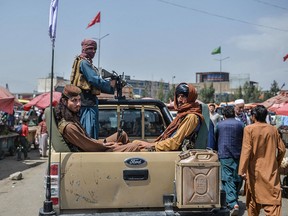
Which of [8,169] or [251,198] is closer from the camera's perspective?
[251,198]

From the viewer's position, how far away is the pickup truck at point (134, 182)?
10.9 ft

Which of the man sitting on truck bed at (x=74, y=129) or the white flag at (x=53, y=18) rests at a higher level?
the white flag at (x=53, y=18)

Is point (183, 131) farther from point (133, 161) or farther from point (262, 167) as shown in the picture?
point (262, 167)

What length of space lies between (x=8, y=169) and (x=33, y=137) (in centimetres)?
639

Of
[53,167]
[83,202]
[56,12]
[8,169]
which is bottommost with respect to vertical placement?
[8,169]

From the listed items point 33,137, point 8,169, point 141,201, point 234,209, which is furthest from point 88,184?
point 33,137

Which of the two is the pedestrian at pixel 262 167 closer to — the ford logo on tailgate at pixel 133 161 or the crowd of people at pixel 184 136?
the crowd of people at pixel 184 136

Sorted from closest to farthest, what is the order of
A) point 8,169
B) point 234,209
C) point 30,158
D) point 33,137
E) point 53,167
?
point 53,167, point 234,209, point 8,169, point 30,158, point 33,137

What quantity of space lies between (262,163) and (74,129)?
8.44 feet

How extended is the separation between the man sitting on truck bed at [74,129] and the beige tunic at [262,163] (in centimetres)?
183

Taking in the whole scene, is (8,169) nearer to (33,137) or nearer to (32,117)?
(33,137)

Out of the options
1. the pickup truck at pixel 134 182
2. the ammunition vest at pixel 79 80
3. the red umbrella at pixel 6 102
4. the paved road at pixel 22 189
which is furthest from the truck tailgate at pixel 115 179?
the red umbrella at pixel 6 102

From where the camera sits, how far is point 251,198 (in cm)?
508

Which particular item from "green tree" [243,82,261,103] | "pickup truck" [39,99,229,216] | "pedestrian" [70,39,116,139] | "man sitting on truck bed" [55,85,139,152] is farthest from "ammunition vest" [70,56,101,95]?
"green tree" [243,82,261,103]
